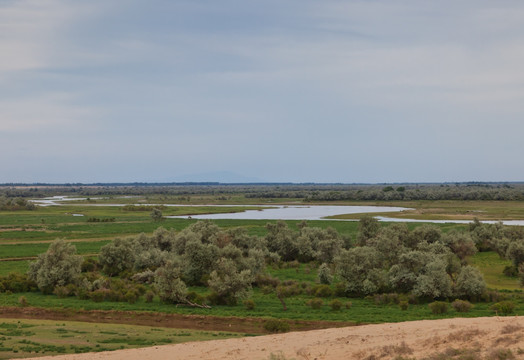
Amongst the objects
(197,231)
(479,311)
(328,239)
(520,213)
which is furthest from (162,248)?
(520,213)

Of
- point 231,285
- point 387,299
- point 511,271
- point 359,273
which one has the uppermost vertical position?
point 359,273

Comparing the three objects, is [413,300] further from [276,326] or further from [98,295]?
[98,295]

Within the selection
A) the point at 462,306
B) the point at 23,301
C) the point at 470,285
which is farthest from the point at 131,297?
the point at 470,285

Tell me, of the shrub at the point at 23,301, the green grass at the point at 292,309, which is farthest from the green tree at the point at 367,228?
the shrub at the point at 23,301

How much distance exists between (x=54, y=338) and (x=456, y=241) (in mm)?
40191

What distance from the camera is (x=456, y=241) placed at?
5103 cm

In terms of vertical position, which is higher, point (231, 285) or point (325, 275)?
point (231, 285)

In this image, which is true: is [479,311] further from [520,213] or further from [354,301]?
[520,213]

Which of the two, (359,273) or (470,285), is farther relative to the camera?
(359,273)

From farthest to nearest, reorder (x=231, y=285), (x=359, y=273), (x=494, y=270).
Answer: (x=494, y=270)
(x=359, y=273)
(x=231, y=285)

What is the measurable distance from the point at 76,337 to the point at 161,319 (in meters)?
6.87

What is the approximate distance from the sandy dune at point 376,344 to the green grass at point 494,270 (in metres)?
24.0

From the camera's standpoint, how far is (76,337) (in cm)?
2616

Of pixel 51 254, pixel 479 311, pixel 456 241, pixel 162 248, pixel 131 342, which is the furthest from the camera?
pixel 162 248
